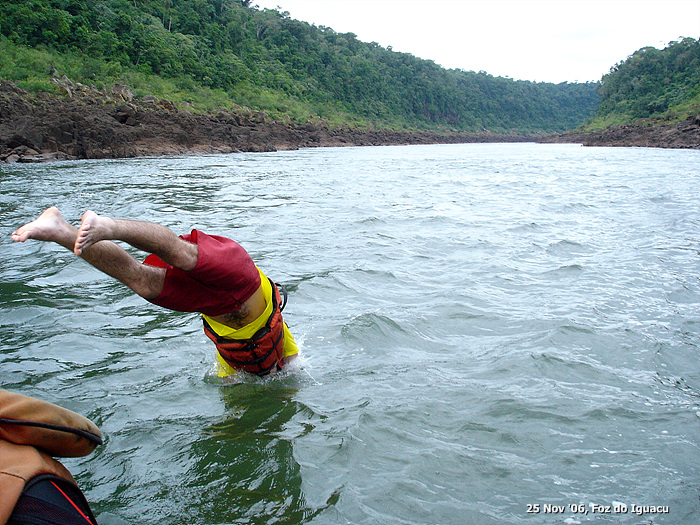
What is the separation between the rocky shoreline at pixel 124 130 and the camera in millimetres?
21531

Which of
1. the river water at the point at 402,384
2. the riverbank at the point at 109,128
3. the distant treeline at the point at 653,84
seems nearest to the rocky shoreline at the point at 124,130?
the riverbank at the point at 109,128

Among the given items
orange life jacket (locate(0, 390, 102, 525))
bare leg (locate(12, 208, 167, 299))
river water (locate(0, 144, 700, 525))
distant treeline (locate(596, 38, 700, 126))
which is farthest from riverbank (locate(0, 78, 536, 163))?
distant treeline (locate(596, 38, 700, 126))

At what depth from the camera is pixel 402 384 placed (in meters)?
3.78

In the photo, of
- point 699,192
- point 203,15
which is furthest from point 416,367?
point 203,15

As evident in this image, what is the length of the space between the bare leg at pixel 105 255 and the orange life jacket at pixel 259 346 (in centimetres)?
70

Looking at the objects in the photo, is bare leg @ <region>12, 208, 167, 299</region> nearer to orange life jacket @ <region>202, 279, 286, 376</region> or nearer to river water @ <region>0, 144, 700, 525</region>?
orange life jacket @ <region>202, 279, 286, 376</region>

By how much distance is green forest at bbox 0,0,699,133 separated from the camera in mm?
35031

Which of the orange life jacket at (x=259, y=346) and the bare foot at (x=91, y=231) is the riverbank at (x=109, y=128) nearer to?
the orange life jacket at (x=259, y=346)

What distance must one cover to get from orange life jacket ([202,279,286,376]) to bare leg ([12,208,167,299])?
70cm

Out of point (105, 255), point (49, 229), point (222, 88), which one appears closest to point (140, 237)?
point (105, 255)

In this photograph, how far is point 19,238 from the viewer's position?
200 cm

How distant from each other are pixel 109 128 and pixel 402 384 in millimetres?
24594

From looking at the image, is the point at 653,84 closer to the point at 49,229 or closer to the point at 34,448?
the point at 49,229

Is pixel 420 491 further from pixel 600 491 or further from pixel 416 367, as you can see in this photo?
pixel 416 367
